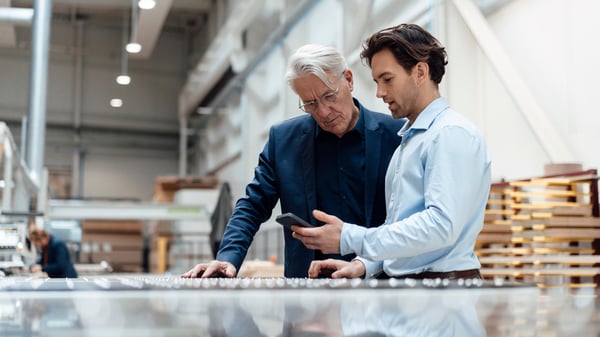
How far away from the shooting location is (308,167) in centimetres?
207

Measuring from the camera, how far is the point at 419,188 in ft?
5.11

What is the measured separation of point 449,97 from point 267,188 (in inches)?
160

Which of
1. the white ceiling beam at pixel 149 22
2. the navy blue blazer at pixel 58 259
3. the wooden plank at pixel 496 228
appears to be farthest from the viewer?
the white ceiling beam at pixel 149 22

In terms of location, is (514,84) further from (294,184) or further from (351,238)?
(351,238)

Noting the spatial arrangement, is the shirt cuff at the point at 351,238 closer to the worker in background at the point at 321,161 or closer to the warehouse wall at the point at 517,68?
the worker in background at the point at 321,161

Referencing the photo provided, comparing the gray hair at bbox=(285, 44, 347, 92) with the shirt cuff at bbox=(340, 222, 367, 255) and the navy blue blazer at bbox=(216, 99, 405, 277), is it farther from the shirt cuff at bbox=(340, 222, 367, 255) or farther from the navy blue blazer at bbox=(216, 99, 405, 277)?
the shirt cuff at bbox=(340, 222, 367, 255)

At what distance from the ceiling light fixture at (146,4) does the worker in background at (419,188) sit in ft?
26.1

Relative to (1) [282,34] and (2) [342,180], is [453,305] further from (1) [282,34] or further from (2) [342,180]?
(1) [282,34]

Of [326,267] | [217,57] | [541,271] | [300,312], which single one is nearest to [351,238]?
[326,267]

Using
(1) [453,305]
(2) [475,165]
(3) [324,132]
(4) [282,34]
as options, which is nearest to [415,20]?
(4) [282,34]

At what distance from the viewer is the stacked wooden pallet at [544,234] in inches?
164

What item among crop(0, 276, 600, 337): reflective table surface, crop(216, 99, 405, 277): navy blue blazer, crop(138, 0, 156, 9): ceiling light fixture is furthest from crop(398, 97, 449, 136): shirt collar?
crop(138, 0, 156, 9): ceiling light fixture

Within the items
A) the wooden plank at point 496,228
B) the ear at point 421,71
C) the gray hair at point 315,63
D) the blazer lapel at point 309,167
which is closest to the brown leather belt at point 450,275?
the ear at point 421,71

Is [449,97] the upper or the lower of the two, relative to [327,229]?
upper
